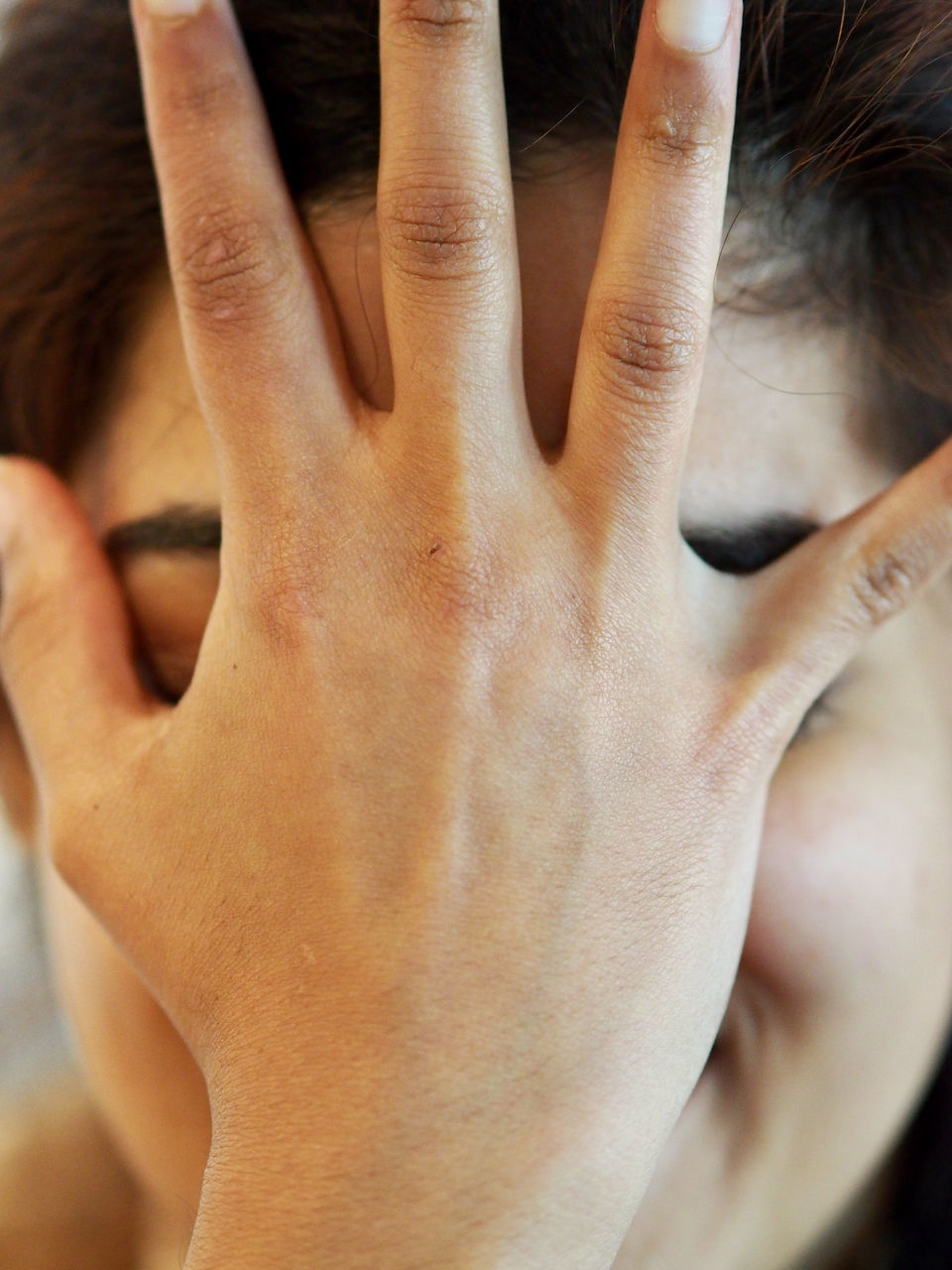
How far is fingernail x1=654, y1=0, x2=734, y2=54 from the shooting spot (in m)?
0.58

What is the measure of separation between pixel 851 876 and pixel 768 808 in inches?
3.3

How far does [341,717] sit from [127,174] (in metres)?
0.49

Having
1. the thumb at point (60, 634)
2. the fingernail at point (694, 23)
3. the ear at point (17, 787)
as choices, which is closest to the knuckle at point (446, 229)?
the fingernail at point (694, 23)

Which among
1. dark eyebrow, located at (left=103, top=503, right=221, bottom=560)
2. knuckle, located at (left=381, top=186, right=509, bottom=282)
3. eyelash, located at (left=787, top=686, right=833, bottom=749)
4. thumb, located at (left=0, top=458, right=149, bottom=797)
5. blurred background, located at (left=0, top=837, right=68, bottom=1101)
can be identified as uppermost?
knuckle, located at (left=381, top=186, right=509, bottom=282)

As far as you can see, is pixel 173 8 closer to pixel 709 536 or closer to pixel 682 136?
pixel 682 136

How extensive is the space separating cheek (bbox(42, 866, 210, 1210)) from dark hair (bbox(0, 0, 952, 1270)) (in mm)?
435

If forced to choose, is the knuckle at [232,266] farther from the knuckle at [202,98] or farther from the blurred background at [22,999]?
the blurred background at [22,999]

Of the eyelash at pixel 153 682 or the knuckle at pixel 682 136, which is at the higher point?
the knuckle at pixel 682 136

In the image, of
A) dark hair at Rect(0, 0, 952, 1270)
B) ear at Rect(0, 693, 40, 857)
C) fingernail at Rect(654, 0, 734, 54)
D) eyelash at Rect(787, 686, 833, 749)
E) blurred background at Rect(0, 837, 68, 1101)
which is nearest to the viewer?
fingernail at Rect(654, 0, 734, 54)

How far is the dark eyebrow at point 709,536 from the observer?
29.0 inches

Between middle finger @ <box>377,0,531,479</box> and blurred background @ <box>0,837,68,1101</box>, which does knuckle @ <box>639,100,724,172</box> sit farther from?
blurred background @ <box>0,837,68,1101</box>

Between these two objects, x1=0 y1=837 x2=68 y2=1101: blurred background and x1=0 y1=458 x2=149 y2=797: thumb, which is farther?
x1=0 y1=837 x2=68 y2=1101: blurred background

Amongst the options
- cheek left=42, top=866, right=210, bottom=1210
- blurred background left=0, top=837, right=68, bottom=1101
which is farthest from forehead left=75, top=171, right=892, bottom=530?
blurred background left=0, top=837, right=68, bottom=1101

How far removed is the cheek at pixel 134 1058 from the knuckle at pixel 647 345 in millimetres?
584
